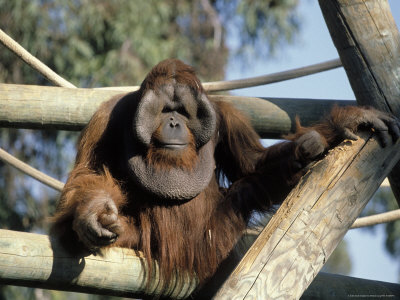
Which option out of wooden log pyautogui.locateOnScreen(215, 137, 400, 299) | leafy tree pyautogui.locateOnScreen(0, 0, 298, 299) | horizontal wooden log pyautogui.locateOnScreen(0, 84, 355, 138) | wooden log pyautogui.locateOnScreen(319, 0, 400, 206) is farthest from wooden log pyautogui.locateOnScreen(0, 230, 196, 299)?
leafy tree pyautogui.locateOnScreen(0, 0, 298, 299)

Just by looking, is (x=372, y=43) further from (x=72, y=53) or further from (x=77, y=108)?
(x=72, y=53)

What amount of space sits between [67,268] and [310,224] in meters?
1.06

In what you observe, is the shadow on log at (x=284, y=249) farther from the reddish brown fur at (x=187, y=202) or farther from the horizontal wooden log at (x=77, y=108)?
the horizontal wooden log at (x=77, y=108)

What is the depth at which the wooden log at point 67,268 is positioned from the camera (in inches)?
104

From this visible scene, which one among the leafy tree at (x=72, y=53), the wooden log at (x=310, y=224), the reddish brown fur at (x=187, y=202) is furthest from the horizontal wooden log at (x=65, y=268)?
the leafy tree at (x=72, y=53)

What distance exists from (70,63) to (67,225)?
19.8ft

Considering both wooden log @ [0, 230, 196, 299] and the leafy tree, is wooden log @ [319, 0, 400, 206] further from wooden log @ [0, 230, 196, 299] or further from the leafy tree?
the leafy tree

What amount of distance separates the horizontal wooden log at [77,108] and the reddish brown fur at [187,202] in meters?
0.16

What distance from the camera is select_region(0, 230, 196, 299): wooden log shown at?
104 inches

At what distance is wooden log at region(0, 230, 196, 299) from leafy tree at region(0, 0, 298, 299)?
584 centimetres

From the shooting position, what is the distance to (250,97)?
3824 mm

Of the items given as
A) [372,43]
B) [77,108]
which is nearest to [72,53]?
[77,108]

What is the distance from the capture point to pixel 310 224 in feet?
8.58

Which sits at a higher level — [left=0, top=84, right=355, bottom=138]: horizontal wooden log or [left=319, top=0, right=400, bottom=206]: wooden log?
[left=319, top=0, right=400, bottom=206]: wooden log
